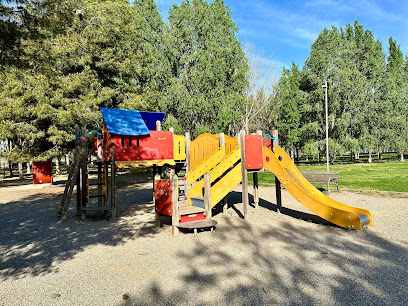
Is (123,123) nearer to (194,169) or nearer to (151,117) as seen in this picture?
(194,169)

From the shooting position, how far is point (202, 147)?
10914mm

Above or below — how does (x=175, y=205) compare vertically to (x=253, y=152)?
below

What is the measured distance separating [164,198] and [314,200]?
3763mm

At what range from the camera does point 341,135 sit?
33250 millimetres

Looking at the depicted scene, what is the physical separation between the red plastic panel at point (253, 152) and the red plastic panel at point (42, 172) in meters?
18.5

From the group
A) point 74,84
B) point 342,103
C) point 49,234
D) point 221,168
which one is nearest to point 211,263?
point 221,168

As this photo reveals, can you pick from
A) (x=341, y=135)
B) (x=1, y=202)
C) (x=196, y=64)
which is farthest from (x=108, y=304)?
(x=341, y=135)

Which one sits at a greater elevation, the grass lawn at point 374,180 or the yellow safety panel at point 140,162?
the yellow safety panel at point 140,162

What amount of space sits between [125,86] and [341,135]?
25384 millimetres

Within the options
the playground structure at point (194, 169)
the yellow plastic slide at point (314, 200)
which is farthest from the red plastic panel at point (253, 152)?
the yellow plastic slide at point (314, 200)

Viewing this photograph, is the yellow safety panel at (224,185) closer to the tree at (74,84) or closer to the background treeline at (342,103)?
the tree at (74,84)

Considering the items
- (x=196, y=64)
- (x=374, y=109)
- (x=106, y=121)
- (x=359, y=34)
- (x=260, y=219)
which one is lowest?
(x=260, y=219)

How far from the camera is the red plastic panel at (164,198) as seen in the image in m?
7.16

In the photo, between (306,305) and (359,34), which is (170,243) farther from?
(359,34)
